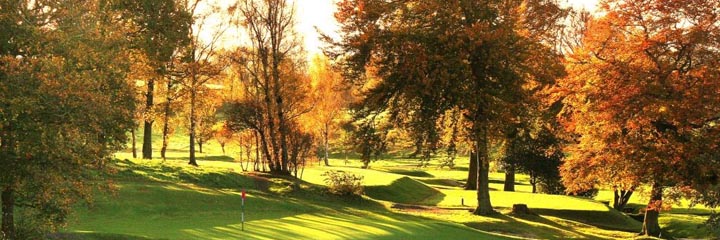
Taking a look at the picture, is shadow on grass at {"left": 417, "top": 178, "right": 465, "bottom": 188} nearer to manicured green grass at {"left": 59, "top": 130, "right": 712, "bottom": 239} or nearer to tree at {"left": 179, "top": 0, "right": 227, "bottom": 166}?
manicured green grass at {"left": 59, "top": 130, "right": 712, "bottom": 239}

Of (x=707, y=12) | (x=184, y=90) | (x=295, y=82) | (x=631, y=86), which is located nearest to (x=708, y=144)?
(x=631, y=86)

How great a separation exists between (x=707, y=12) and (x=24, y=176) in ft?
80.7

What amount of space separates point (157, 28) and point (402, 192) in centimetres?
1949

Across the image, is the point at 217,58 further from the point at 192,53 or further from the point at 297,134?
the point at 297,134

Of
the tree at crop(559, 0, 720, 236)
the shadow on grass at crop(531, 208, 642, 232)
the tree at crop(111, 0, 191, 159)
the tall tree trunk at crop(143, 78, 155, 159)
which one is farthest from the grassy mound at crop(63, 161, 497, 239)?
the shadow on grass at crop(531, 208, 642, 232)

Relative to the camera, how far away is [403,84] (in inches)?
1195

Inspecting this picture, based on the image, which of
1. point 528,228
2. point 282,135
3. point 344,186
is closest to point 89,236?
point 344,186

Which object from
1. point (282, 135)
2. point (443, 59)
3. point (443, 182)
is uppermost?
point (443, 59)

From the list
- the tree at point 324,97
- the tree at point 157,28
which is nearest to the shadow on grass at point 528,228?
the tree at point 157,28

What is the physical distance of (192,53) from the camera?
4281 centimetres

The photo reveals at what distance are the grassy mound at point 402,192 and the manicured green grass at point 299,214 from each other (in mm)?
117

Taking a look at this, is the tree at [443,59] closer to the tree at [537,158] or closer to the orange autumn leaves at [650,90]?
the orange autumn leaves at [650,90]

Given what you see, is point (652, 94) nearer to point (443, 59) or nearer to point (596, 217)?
point (443, 59)

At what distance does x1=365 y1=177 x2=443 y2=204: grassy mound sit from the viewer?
4053 centimetres
